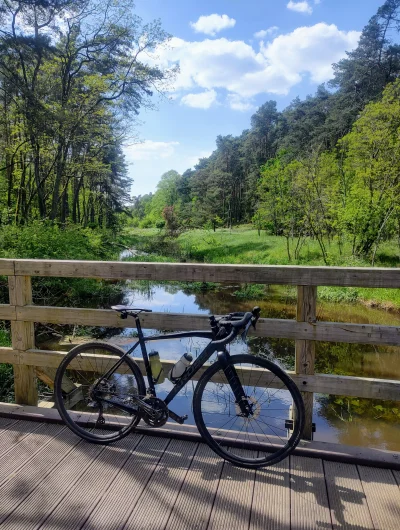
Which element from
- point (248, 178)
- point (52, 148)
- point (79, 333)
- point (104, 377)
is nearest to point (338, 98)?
point (248, 178)

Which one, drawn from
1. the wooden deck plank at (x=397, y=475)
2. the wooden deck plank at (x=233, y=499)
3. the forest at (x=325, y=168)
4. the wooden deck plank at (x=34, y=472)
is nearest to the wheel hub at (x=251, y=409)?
the wooden deck plank at (x=233, y=499)

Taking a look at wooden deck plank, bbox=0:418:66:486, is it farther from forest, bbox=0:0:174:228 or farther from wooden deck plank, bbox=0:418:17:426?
forest, bbox=0:0:174:228

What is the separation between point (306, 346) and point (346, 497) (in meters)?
0.80

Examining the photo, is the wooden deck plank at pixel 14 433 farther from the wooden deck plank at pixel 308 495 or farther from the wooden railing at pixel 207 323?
the wooden deck plank at pixel 308 495

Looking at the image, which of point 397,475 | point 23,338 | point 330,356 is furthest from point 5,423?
point 330,356

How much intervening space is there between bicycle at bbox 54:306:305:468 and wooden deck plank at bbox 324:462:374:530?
259 millimetres

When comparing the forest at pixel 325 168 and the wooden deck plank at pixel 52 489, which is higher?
the forest at pixel 325 168

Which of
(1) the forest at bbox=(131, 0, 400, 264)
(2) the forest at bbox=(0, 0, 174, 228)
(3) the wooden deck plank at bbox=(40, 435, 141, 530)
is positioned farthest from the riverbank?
(3) the wooden deck plank at bbox=(40, 435, 141, 530)

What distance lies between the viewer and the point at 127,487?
1.99 meters

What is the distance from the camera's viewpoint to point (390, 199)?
16719 mm

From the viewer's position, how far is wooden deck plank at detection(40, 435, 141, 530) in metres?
1.76

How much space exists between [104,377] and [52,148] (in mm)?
17014

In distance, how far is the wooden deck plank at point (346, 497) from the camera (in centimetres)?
175

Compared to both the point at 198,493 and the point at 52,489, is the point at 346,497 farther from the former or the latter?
the point at 52,489
